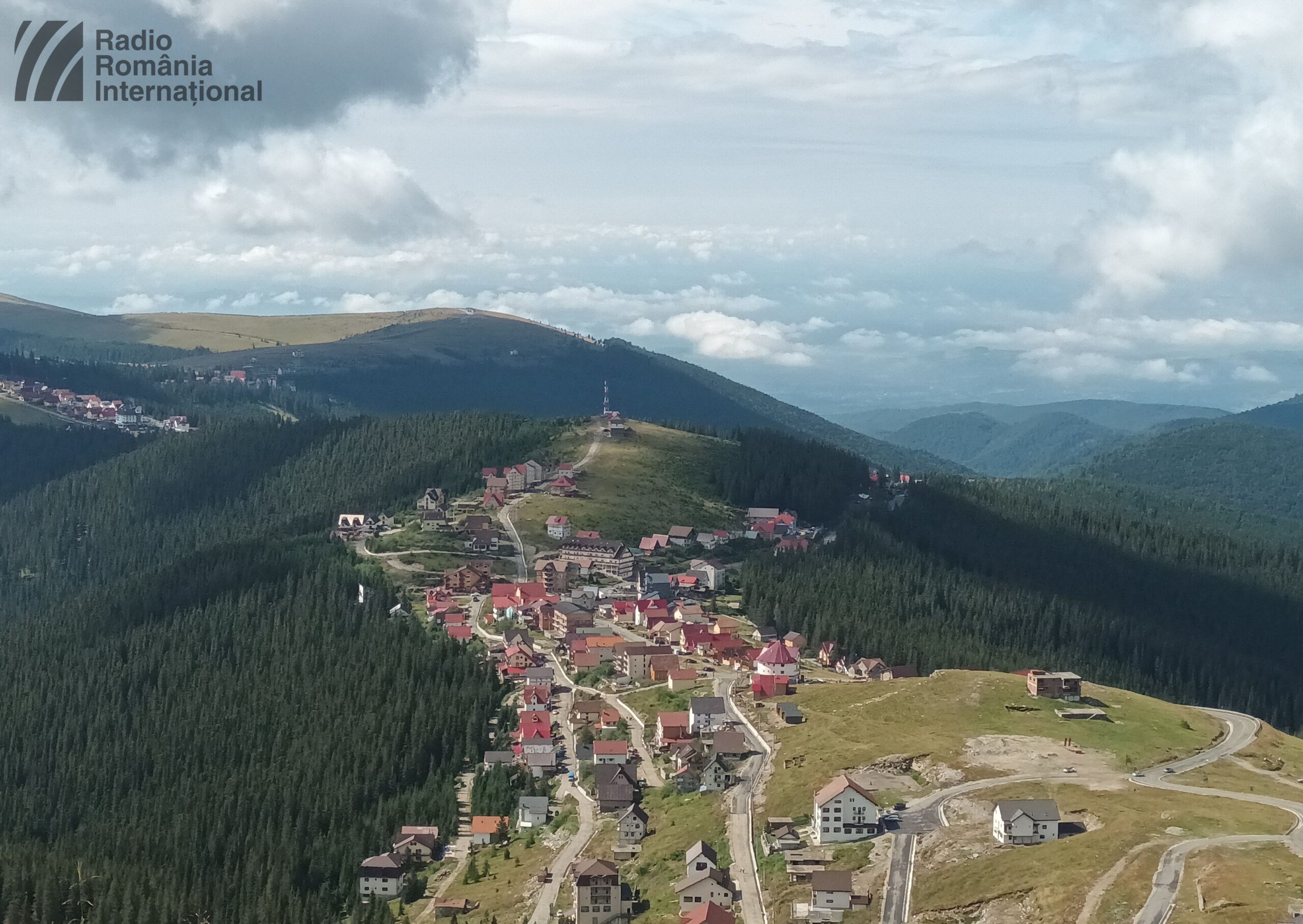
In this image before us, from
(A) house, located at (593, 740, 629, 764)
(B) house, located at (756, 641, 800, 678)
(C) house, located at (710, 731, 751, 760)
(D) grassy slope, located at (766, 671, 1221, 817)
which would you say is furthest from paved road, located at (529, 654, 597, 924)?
(B) house, located at (756, 641, 800, 678)

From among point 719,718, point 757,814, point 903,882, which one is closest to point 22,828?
point 719,718

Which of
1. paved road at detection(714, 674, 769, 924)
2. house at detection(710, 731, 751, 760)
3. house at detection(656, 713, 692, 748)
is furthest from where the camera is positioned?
house at detection(656, 713, 692, 748)

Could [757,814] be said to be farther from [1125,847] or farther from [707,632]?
[707,632]

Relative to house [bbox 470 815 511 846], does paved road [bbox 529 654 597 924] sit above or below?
above

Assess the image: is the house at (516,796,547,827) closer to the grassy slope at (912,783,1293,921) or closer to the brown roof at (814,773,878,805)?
the brown roof at (814,773,878,805)

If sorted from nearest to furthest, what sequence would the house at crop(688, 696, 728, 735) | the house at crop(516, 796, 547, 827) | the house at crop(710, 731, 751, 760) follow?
the house at crop(516, 796, 547, 827), the house at crop(710, 731, 751, 760), the house at crop(688, 696, 728, 735)

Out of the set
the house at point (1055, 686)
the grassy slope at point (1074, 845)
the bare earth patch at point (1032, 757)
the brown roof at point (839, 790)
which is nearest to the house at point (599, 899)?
the brown roof at point (839, 790)

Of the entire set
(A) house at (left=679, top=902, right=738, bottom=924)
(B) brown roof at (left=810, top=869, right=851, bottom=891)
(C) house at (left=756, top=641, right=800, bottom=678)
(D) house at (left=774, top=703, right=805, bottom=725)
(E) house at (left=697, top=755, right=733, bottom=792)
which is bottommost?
(A) house at (left=679, top=902, right=738, bottom=924)
